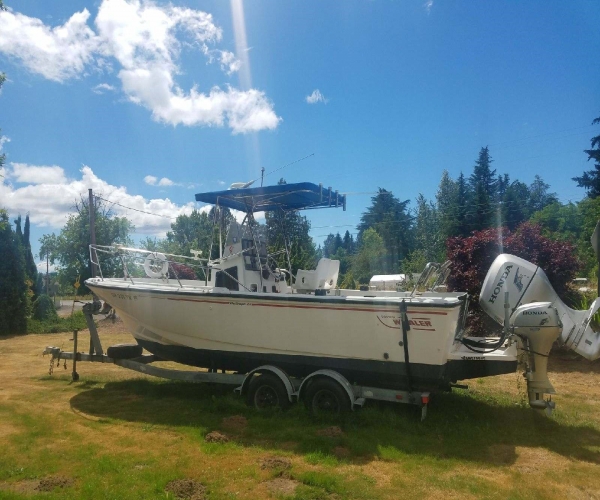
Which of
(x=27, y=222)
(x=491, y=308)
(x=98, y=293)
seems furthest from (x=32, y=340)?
(x=27, y=222)

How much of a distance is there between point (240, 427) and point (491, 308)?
3.82 meters

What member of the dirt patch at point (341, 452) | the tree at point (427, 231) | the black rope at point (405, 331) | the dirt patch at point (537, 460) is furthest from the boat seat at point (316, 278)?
the tree at point (427, 231)

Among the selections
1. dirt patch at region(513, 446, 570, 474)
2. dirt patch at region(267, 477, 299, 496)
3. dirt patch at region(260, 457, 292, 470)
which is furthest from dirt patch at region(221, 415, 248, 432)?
dirt patch at region(513, 446, 570, 474)

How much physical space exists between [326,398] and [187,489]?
2.40m

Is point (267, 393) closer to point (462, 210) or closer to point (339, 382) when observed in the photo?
point (339, 382)

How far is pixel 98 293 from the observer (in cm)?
828

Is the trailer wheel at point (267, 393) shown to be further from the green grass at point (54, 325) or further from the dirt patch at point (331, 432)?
the green grass at point (54, 325)

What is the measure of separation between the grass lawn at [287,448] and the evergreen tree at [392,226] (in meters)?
35.5

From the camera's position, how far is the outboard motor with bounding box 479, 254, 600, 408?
5.77 meters

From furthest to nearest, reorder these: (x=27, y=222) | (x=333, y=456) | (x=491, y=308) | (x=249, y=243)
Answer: (x=27, y=222) → (x=249, y=243) → (x=491, y=308) → (x=333, y=456)

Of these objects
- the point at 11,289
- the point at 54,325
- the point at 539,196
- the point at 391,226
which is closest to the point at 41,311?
the point at 54,325

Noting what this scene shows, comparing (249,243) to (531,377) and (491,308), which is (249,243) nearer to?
(491,308)

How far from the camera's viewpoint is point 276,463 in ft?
15.8

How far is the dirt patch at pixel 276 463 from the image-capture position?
474cm
